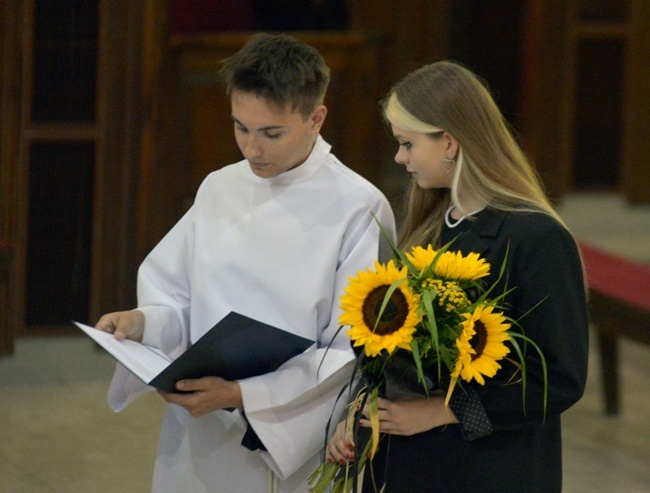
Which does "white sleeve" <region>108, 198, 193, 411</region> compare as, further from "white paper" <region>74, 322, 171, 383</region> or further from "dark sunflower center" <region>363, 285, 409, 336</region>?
"dark sunflower center" <region>363, 285, 409, 336</region>

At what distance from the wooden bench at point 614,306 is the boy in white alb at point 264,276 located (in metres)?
2.57

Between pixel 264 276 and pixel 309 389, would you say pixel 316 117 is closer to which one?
pixel 264 276

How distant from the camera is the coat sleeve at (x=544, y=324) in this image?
2432 mm

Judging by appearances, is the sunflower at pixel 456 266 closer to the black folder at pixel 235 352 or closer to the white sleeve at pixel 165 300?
the black folder at pixel 235 352

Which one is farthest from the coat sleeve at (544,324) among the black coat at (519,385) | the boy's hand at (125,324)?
the boy's hand at (125,324)

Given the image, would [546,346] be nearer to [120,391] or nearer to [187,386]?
[187,386]

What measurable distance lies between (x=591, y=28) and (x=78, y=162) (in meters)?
4.67

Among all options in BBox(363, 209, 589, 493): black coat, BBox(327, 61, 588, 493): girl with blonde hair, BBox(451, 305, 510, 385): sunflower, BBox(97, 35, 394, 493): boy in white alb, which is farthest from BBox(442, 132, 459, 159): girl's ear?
BBox(451, 305, 510, 385): sunflower

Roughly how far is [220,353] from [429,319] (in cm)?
54

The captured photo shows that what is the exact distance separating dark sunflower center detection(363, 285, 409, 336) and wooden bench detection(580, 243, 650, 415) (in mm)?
2970

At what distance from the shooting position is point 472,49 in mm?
9891

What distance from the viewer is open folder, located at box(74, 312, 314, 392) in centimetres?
252

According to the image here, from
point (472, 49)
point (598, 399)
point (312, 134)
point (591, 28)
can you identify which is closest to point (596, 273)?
point (598, 399)

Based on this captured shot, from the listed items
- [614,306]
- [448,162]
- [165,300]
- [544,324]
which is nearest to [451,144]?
[448,162]
